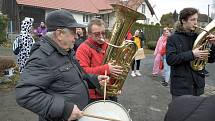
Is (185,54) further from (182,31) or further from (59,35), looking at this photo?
(59,35)

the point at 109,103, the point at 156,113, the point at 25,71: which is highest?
the point at 25,71

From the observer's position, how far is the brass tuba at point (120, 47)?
4348 millimetres

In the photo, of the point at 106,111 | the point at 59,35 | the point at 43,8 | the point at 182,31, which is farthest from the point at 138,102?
the point at 43,8

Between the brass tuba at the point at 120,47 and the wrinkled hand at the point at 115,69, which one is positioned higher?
the brass tuba at the point at 120,47

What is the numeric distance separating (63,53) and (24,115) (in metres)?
4.35

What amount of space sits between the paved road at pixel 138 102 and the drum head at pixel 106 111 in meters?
4.00

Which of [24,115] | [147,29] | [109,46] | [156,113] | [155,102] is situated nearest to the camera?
[109,46]

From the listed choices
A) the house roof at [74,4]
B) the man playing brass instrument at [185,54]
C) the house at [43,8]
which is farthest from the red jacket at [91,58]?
the house roof at [74,4]

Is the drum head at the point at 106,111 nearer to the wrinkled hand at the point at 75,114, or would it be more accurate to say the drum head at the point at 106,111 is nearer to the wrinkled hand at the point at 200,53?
the wrinkled hand at the point at 75,114

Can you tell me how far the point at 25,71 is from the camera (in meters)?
3.12

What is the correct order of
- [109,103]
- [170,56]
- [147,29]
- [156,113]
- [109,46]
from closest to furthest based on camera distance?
1. [109,103]
2. [109,46]
3. [170,56]
4. [156,113]
5. [147,29]

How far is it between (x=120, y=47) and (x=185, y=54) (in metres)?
0.80

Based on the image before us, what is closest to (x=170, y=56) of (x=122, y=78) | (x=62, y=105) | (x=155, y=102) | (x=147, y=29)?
(x=122, y=78)

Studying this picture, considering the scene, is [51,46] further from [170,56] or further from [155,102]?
[155,102]
